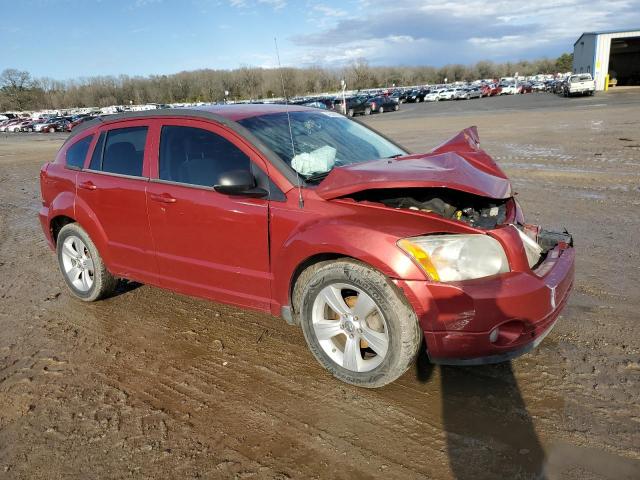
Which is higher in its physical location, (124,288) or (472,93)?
(472,93)

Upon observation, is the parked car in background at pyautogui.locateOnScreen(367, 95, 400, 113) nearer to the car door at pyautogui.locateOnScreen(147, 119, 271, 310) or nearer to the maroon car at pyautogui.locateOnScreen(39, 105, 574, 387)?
the maroon car at pyautogui.locateOnScreen(39, 105, 574, 387)

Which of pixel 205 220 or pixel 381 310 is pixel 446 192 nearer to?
pixel 381 310

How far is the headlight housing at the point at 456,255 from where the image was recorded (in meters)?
2.87

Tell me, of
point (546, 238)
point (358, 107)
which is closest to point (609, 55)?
point (358, 107)

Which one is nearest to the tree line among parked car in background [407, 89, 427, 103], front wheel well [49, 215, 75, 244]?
parked car in background [407, 89, 427, 103]

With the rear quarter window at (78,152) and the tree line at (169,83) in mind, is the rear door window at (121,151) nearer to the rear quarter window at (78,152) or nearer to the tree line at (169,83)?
the rear quarter window at (78,152)

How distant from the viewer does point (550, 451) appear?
8.42 feet

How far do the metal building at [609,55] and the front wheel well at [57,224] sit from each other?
60.9 meters

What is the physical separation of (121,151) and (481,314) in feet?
11.0

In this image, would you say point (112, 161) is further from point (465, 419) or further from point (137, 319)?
point (465, 419)

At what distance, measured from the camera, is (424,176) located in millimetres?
3051

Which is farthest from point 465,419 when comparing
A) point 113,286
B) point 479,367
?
point 113,286

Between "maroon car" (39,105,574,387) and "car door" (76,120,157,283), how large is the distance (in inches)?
0.6

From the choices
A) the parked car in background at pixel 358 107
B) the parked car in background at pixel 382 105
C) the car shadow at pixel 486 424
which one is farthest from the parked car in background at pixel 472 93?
the car shadow at pixel 486 424
